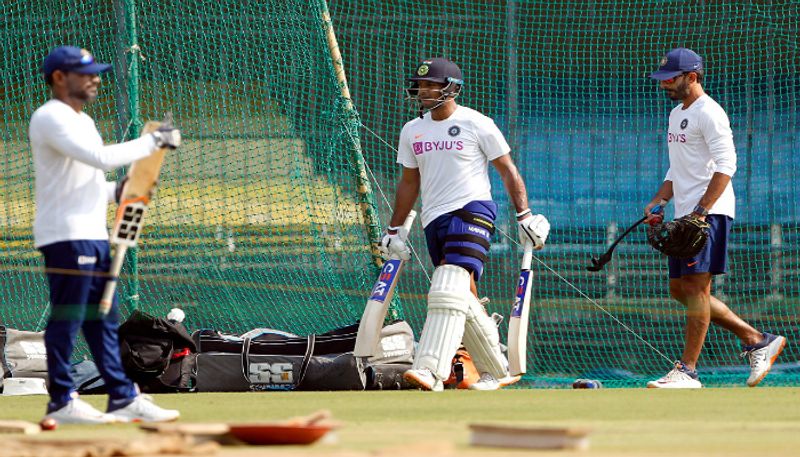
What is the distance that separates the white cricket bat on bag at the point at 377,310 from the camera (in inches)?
348

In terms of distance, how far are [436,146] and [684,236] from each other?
1522mm

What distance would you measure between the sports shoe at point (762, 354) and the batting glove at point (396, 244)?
2146 millimetres

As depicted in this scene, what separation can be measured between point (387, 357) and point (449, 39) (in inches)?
146

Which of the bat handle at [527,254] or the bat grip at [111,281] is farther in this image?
the bat handle at [527,254]

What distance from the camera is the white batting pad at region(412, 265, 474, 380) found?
8133mm

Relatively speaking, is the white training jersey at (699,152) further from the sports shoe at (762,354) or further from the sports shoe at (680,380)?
the sports shoe at (680,380)

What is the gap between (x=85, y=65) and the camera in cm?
636

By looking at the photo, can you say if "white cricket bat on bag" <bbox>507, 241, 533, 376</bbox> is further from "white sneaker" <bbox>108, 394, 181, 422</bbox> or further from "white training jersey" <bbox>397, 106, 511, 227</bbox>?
"white sneaker" <bbox>108, 394, 181, 422</bbox>

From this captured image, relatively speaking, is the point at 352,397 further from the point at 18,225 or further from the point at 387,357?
the point at 18,225

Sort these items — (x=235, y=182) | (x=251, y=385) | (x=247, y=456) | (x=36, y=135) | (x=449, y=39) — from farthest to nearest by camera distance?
(x=449, y=39)
(x=235, y=182)
(x=251, y=385)
(x=36, y=135)
(x=247, y=456)

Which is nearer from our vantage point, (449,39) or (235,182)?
(235,182)

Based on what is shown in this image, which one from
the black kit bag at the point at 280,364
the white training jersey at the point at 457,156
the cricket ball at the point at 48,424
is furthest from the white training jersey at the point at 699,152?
the cricket ball at the point at 48,424

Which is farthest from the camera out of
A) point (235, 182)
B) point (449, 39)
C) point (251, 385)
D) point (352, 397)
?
point (449, 39)

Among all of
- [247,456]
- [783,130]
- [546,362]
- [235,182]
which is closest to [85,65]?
[247,456]
